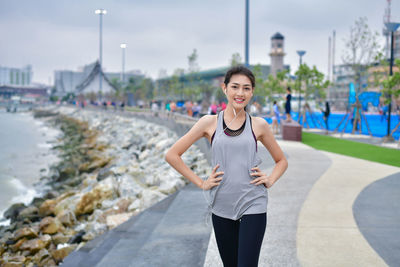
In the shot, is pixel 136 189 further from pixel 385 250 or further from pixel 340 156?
pixel 385 250

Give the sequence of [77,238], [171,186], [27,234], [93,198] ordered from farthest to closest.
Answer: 1. [93,198]
2. [171,186]
3. [27,234]
4. [77,238]

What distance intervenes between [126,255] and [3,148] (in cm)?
4052

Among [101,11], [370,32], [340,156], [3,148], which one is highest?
[101,11]

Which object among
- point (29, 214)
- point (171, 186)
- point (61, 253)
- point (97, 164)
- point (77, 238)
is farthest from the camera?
point (97, 164)

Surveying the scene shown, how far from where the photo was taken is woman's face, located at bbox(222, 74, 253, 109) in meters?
2.89

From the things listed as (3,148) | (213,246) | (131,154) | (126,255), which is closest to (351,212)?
(213,246)

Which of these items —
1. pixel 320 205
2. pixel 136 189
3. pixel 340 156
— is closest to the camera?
pixel 320 205

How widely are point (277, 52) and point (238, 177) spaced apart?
101 metres

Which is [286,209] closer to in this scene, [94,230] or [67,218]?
[94,230]

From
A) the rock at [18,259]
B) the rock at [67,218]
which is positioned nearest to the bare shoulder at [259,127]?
the rock at [18,259]

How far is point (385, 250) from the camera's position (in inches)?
193

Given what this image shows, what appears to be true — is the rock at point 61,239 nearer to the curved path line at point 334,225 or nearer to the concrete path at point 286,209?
the concrete path at point 286,209

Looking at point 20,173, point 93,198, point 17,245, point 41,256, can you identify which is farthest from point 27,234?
point 20,173

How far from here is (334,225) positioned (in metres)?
5.89
